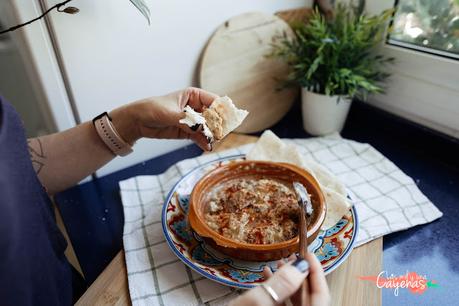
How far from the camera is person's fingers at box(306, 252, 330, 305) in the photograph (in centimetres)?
44

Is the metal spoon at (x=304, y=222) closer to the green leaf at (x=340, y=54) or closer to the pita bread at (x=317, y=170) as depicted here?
the pita bread at (x=317, y=170)

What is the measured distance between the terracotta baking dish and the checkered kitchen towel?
88 mm

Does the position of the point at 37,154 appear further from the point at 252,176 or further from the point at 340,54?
the point at 340,54

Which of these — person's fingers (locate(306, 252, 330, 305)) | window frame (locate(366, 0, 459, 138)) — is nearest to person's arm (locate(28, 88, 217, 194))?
person's fingers (locate(306, 252, 330, 305))

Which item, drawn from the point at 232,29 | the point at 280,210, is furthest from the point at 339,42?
the point at 280,210

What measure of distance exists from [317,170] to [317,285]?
0.42 metres

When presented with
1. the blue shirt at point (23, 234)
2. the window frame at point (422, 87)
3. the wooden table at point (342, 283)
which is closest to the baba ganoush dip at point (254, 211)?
the wooden table at point (342, 283)

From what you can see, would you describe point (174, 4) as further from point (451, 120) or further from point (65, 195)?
point (451, 120)

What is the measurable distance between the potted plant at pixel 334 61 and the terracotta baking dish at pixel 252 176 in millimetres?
358

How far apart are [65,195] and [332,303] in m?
0.73

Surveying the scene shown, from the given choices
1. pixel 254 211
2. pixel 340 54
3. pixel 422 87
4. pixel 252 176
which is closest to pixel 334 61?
pixel 340 54

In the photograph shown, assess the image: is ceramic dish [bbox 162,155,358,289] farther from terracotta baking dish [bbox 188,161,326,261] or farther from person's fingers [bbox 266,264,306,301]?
person's fingers [bbox 266,264,306,301]

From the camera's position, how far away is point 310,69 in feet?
3.18

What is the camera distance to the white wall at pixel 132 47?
0.81 m
